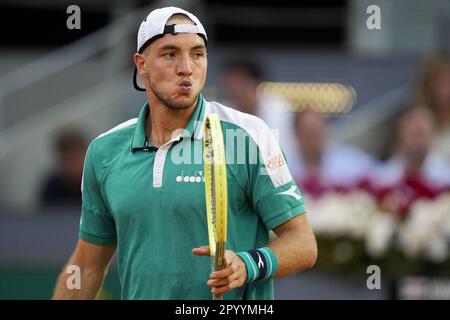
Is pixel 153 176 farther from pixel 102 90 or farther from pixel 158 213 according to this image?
pixel 102 90

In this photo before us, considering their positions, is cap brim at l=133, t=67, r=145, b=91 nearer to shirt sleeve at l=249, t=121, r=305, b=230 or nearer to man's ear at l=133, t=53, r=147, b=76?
man's ear at l=133, t=53, r=147, b=76

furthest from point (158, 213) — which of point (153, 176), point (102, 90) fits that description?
point (102, 90)

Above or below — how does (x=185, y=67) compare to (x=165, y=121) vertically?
above

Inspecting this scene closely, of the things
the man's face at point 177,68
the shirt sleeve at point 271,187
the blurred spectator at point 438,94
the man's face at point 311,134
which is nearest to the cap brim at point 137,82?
the man's face at point 177,68

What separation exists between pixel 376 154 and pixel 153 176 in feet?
18.7

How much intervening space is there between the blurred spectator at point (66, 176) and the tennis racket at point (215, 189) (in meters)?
4.82

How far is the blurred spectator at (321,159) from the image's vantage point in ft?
28.3

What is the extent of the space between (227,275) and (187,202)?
57 centimetres

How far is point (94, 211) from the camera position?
516cm

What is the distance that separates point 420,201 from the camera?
773cm

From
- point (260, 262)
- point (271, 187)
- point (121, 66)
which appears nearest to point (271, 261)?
point (260, 262)

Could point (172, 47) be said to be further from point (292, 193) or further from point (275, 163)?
point (292, 193)

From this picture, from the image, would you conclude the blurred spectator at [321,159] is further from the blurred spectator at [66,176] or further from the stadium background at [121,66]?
the blurred spectator at [66,176]

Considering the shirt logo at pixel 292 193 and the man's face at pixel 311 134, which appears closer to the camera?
the shirt logo at pixel 292 193
